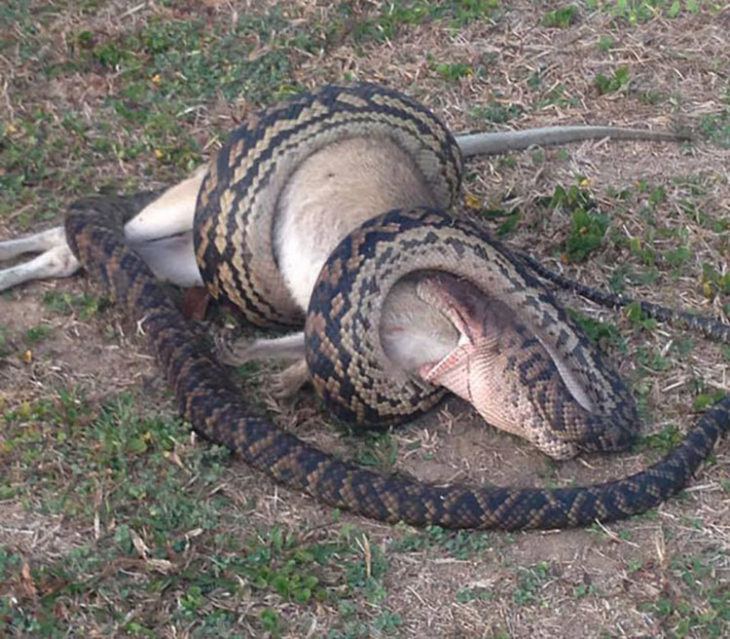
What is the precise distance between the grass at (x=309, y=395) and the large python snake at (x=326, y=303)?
0.09m

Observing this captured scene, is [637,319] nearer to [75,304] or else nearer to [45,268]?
[75,304]

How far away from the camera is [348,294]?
5.21m

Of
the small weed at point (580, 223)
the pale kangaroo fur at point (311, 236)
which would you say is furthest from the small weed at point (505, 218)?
the pale kangaroo fur at point (311, 236)

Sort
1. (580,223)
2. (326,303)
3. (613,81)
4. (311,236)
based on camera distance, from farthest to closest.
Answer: (613,81), (580,223), (311,236), (326,303)

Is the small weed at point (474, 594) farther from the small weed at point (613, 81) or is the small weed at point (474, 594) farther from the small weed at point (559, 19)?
the small weed at point (559, 19)

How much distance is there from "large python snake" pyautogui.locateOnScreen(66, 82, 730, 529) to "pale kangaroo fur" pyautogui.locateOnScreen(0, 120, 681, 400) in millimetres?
94

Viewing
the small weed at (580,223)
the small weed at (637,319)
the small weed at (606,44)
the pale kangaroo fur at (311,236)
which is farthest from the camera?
the small weed at (606,44)

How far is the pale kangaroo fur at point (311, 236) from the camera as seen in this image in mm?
5383

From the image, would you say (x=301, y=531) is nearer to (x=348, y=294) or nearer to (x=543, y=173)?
(x=348, y=294)

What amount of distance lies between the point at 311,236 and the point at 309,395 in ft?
2.34

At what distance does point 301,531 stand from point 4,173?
3.09 m

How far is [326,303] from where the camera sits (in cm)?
521

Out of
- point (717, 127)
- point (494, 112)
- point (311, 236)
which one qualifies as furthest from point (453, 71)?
point (311, 236)

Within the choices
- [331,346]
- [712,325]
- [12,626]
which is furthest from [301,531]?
[712,325]
